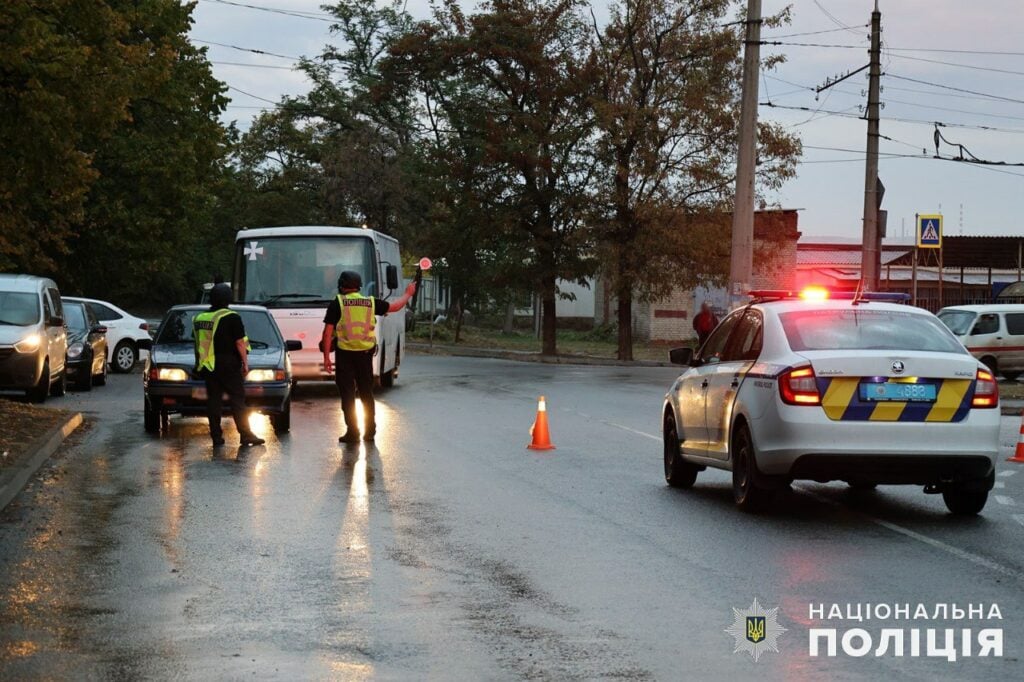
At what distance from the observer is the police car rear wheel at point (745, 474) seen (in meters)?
12.1

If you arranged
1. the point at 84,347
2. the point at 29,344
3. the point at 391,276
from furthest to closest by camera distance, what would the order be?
1. the point at 84,347
2. the point at 391,276
3. the point at 29,344

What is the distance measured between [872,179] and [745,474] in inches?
857

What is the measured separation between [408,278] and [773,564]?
64.3m

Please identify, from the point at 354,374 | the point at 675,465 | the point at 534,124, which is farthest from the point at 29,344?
the point at 534,124

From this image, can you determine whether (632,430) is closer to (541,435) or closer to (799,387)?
(541,435)

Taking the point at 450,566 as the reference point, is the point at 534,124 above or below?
above

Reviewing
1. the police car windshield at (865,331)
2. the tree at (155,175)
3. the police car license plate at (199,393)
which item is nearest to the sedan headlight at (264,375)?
the police car license plate at (199,393)

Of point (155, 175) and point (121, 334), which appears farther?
point (155, 175)

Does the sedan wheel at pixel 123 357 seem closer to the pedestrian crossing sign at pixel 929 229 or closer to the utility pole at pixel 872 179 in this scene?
the utility pole at pixel 872 179

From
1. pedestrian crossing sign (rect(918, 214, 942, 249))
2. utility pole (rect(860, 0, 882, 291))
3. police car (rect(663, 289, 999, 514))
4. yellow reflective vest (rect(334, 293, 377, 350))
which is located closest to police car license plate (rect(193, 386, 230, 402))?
yellow reflective vest (rect(334, 293, 377, 350))

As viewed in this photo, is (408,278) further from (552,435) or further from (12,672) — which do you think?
(12,672)

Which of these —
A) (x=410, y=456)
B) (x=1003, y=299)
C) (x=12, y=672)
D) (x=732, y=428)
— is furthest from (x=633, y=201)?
(x=12, y=672)

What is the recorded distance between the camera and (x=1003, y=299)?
5781 cm

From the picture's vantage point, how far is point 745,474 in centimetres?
1238
